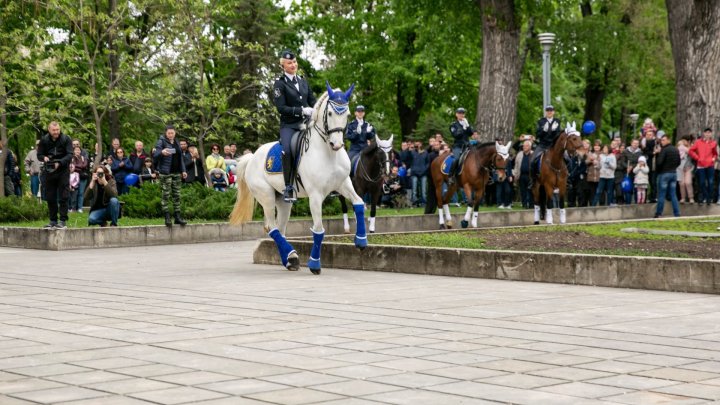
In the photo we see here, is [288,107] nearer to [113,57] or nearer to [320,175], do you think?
[320,175]

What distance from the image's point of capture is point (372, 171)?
2414 cm

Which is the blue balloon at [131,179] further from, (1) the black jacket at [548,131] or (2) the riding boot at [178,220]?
(1) the black jacket at [548,131]

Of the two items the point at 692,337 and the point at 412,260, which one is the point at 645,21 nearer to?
the point at 412,260

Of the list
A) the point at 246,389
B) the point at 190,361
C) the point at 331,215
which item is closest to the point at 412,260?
the point at 190,361

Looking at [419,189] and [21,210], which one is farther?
[419,189]

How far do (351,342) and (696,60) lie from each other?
24.3m

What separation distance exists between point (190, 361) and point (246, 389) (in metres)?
1.22

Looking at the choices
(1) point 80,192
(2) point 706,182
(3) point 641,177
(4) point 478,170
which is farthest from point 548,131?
(1) point 80,192

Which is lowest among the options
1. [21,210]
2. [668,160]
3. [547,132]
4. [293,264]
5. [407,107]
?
[293,264]

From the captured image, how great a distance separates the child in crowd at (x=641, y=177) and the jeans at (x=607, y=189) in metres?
0.68

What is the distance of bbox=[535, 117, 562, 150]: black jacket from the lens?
2523cm

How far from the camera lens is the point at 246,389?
24.1 feet

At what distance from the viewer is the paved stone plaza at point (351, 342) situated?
729 centimetres

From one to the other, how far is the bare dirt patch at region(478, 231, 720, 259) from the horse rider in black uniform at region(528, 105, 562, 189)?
21.5 feet
